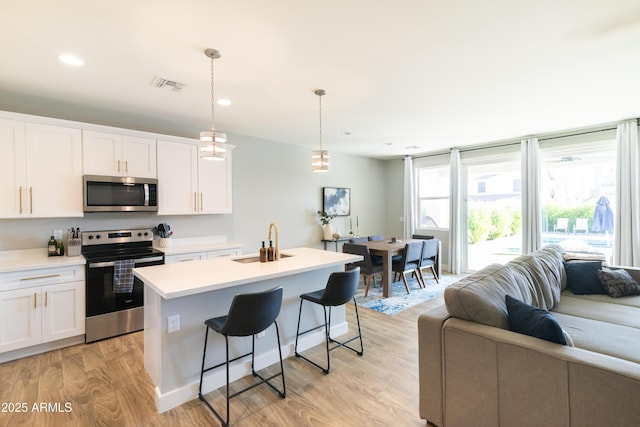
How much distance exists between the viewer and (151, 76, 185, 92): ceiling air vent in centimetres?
290

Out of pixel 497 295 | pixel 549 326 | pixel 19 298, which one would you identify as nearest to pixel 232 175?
pixel 19 298

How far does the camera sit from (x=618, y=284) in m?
3.03

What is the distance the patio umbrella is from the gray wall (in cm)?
419

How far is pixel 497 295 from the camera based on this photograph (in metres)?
2.08

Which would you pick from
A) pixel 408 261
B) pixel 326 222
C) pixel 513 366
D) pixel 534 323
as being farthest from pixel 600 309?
pixel 326 222

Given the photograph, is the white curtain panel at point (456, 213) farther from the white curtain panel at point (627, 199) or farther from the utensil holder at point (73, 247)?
the utensil holder at point (73, 247)

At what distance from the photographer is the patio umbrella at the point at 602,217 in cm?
474

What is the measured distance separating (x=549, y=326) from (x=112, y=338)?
13.0 feet

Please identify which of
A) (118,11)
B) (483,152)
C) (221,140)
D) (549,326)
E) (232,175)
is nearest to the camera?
(549,326)

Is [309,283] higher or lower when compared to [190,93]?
lower

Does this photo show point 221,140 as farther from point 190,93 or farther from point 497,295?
point 497,295

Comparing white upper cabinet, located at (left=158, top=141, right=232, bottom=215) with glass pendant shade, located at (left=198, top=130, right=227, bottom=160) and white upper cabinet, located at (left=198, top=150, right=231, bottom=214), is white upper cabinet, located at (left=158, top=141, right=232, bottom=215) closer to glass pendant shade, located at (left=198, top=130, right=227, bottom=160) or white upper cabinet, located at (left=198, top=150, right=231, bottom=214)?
white upper cabinet, located at (left=198, top=150, right=231, bottom=214)

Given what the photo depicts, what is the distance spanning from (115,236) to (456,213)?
5948 millimetres

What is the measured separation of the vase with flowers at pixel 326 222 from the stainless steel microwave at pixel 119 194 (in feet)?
10.7
